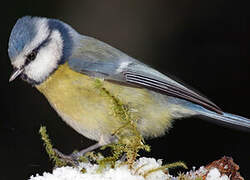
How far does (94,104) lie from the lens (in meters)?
1.52

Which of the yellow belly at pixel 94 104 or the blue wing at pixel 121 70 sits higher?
the blue wing at pixel 121 70

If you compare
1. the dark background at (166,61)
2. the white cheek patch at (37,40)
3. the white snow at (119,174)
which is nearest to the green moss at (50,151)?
the white snow at (119,174)

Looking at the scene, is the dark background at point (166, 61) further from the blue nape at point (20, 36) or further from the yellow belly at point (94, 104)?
the blue nape at point (20, 36)

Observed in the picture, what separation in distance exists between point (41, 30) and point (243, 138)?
1.29 meters

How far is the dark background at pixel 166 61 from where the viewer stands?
2.29m

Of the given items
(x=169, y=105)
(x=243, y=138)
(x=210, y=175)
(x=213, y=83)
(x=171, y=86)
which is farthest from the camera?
(x=213, y=83)

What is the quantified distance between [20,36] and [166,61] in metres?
1.14

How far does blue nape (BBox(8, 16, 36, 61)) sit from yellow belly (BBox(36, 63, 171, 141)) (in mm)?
177

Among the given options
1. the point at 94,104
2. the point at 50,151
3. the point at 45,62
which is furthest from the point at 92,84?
the point at 50,151

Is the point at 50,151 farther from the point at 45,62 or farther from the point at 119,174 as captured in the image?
the point at 45,62

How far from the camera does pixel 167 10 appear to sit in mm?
2510

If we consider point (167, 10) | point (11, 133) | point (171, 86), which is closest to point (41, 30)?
point (171, 86)

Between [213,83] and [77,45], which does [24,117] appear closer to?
[77,45]

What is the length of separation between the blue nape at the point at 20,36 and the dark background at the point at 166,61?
874mm
